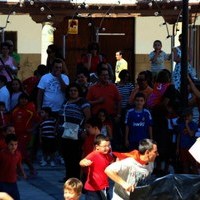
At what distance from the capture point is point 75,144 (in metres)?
13.3

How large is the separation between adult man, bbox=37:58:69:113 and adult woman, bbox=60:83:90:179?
5.32 feet

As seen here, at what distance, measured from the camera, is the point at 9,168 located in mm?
11383

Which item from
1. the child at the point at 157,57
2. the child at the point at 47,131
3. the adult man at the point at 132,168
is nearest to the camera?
the adult man at the point at 132,168

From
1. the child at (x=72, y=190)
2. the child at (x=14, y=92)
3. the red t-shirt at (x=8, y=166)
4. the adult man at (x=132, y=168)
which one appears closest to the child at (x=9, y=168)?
the red t-shirt at (x=8, y=166)

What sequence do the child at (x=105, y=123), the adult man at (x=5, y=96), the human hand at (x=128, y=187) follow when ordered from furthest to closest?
the adult man at (x=5, y=96)
the child at (x=105, y=123)
the human hand at (x=128, y=187)

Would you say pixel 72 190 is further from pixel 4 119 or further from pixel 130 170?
pixel 4 119

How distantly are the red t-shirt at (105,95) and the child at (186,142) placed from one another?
1.51m

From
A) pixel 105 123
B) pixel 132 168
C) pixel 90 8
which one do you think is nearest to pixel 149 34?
pixel 90 8

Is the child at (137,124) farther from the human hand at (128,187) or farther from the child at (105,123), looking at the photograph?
the human hand at (128,187)

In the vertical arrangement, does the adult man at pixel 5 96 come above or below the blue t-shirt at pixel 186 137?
above

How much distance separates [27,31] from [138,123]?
9149 mm

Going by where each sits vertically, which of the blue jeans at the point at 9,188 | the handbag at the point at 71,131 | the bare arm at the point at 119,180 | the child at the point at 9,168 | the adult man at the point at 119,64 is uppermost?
the adult man at the point at 119,64

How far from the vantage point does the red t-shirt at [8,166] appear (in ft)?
37.3

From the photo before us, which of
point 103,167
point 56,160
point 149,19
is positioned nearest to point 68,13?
point 149,19
